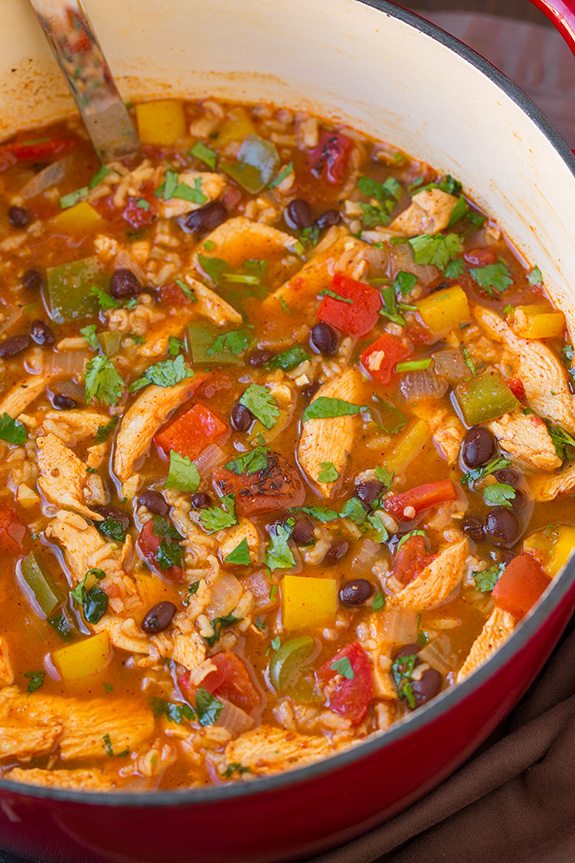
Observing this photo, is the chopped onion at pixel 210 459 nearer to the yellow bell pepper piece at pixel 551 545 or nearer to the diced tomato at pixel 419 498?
the diced tomato at pixel 419 498

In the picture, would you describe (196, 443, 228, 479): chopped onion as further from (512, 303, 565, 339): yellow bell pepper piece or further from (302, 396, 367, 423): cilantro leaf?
(512, 303, 565, 339): yellow bell pepper piece

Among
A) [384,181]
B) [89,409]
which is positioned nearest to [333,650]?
[89,409]

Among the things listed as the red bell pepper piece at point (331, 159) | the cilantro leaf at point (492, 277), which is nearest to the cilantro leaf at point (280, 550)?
the cilantro leaf at point (492, 277)

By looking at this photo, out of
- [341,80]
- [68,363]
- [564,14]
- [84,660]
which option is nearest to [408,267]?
[341,80]

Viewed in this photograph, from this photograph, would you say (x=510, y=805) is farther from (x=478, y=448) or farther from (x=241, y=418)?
(x=241, y=418)

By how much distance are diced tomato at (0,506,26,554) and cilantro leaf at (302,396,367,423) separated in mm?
1076

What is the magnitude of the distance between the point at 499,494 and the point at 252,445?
35.0 inches

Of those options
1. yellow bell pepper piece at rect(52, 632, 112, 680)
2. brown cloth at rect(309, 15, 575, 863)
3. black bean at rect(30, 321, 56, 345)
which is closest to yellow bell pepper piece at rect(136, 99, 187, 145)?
black bean at rect(30, 321, 56, 345)

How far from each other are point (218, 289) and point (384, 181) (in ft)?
2.83

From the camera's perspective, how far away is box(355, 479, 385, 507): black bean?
3.97 meters

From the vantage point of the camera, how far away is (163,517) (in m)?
3.98

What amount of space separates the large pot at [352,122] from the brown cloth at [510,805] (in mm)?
150

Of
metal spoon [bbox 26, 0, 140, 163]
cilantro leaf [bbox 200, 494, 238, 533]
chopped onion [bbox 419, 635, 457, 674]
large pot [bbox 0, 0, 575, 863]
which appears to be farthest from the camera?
metal spoon [bbox 26, 0, 140, 163]

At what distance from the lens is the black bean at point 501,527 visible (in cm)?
386
